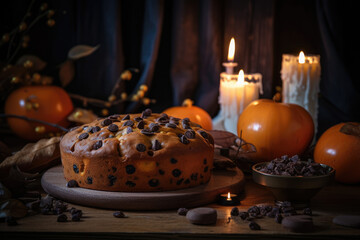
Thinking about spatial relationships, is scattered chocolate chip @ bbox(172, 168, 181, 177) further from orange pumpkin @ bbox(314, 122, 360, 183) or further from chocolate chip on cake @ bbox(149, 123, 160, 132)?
orange pumpkin @ bbox(314, 122, 360, 183)

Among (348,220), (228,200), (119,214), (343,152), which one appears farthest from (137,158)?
(343,152)

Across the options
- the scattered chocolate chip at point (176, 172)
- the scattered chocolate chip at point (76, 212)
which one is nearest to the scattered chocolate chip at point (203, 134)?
the scattered chocolate chip at point (176, 172)

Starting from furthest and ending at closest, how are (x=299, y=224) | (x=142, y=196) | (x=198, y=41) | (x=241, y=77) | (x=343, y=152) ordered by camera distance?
(x=198, y=41) → (x=241, y=77) → (x=343, y=152) → (x=142, y=196) → (x=299, y=224)

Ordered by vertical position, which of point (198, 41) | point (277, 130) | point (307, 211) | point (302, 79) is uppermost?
point (198, 41)

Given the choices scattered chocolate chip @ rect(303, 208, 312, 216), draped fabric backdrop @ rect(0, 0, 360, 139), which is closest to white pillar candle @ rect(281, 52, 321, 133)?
draped fabric backdrop @ rect(0, 0, 360, 139)

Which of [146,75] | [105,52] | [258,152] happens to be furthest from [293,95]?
[105,52]

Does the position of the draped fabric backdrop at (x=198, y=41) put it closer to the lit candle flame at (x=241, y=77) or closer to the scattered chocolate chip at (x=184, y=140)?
the lit candle flame at (x=241, y=77)

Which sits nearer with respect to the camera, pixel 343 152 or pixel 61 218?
pixel 61 218

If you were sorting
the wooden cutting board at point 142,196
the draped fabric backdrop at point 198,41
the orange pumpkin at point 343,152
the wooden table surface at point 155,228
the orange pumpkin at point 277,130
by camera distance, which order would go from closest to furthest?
the wooden table surface at point 155,228 < the wooden cutting board at point 142,196 < the orange pumpkin at point 343,152 < the orange pumpkin at point 277,130 < the draped fabric backdrop at point 198,41

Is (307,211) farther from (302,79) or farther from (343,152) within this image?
(302,79)
